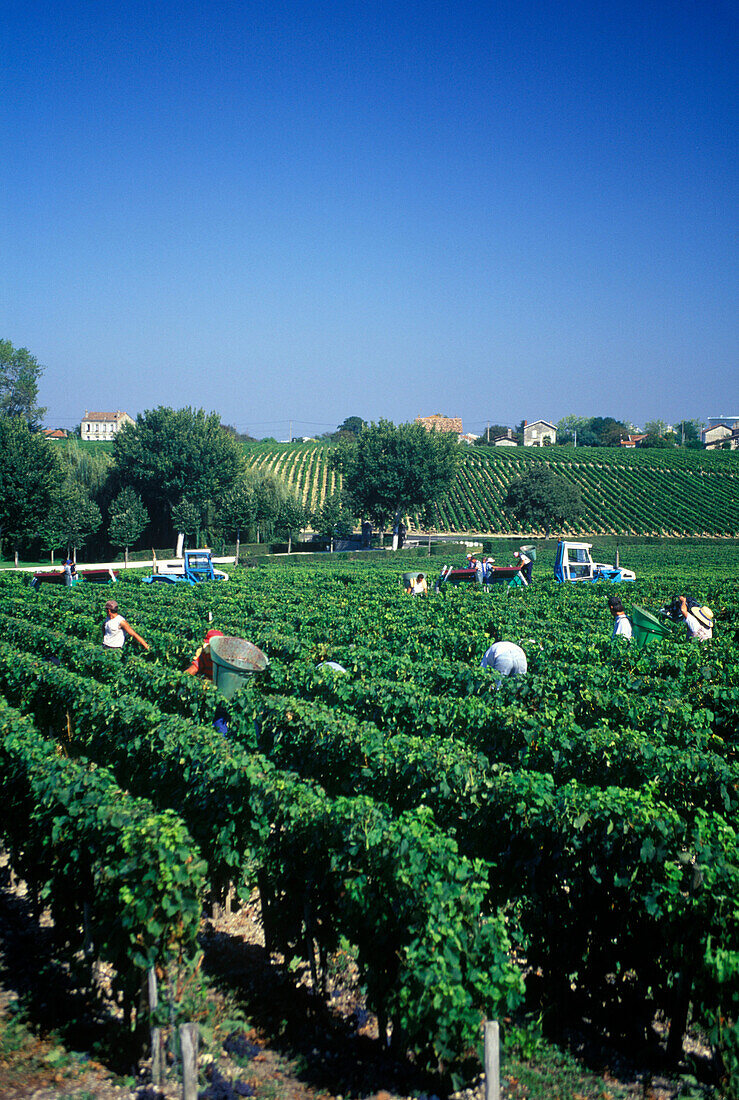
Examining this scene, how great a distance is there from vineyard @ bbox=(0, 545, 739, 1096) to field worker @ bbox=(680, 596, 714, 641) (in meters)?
2.85

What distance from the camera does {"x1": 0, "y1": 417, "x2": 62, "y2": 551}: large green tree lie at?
5019 cm

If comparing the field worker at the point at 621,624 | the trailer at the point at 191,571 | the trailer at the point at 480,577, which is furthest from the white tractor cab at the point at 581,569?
the field worker at the point at 621,624

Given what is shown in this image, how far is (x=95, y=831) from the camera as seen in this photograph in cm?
534

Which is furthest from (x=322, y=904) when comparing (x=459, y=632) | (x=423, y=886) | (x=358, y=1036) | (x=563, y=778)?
(x=459, y=632)

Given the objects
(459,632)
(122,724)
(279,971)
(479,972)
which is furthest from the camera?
(459,632)

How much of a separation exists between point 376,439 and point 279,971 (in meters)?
64.4

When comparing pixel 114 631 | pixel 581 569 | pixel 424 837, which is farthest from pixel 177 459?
pixel 424 837

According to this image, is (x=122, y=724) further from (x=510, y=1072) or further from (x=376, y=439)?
(x=376, y=439)

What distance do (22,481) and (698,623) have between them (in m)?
47.7

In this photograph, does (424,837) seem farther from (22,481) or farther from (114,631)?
(22,481)

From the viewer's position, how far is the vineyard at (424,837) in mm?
4457

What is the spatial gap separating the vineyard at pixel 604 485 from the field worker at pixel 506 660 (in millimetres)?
68427

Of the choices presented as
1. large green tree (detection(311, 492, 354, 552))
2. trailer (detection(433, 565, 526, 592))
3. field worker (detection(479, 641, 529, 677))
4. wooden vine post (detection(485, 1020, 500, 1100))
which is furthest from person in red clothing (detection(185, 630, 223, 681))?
large green tree (detection(311, 492, 354, 552))

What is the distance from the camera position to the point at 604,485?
9844 cm
